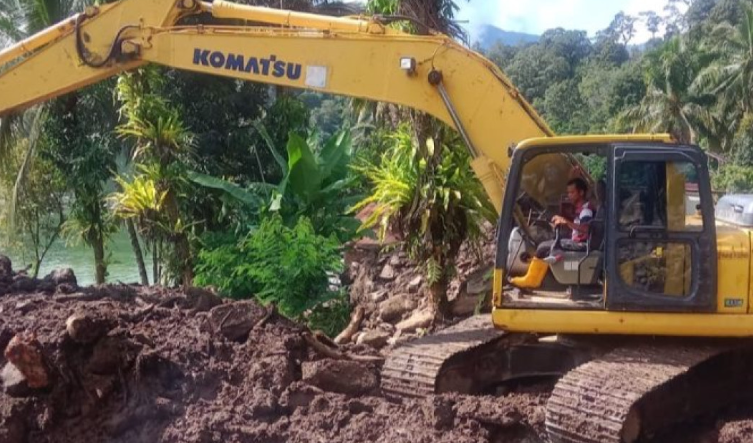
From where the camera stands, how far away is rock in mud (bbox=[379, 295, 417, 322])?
13977mm

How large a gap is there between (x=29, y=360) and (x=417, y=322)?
6.61m

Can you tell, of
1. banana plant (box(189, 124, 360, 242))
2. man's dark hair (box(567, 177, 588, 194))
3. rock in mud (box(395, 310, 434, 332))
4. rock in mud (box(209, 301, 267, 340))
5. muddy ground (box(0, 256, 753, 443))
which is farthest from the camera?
banana plant (box(189, 124, 360, 242))

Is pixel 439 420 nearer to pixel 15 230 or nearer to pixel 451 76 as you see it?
pixel 451 76

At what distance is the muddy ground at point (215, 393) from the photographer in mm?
6570

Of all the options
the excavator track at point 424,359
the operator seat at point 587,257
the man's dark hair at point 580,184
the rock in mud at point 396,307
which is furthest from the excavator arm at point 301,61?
the rock in mud at point 396,307

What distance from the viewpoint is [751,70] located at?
36.6 meters

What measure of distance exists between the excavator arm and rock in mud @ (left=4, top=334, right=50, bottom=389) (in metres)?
2.46

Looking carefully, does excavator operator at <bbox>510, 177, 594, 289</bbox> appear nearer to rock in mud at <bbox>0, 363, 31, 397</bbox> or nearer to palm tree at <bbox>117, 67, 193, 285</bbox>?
rock in mud at <bbox>0, 363, 31, 397</bbox>

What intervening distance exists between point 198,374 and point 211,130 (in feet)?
29.1

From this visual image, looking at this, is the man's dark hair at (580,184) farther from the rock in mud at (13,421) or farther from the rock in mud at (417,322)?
the rock in mud at (417,322)

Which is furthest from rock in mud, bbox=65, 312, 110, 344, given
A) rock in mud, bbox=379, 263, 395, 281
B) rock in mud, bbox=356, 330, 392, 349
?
rock in mud, bbox=379, 263, 395, 281

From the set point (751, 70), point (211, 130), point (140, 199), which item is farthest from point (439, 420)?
point (751, 70)

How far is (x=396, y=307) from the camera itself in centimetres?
1409

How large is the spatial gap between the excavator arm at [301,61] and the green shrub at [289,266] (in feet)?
11.9
